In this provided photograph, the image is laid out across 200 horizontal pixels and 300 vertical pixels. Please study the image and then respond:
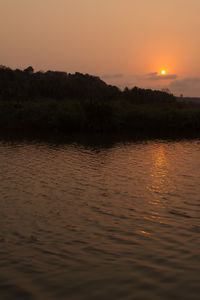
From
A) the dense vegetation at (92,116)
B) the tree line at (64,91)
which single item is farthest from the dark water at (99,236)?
the tree line at (64,91)

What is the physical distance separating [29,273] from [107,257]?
337 centimetres

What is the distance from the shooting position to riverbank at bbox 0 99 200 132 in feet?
317

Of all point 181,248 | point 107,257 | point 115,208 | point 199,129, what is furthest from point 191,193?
point 199,129

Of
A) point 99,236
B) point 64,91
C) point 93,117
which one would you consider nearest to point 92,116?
point 93,117

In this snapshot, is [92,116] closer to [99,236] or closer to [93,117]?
[93,117]

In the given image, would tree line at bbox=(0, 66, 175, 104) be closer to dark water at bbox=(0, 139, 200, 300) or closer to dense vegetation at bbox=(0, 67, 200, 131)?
dense vegetation at bbox=(0, 67, 200, 131)

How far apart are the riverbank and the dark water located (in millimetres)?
63994

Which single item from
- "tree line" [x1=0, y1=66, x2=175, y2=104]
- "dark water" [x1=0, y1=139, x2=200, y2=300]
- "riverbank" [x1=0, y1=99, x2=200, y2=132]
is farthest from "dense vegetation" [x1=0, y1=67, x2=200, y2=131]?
"dark water" [x1=0, y1=139, x2=200, y2=300]

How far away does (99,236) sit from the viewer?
1647 centimetres

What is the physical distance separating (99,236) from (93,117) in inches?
3166

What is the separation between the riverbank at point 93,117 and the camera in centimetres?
9656

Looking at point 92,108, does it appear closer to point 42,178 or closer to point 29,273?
point 42,178

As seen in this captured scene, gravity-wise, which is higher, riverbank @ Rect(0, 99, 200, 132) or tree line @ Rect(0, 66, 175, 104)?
tree line @ Rect(0, 66, 175, 104)

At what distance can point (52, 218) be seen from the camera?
19.4m
